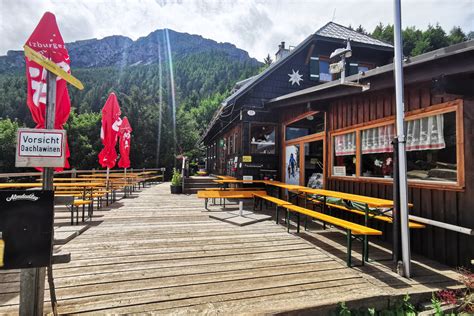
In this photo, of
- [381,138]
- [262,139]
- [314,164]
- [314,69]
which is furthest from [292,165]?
[314,69]

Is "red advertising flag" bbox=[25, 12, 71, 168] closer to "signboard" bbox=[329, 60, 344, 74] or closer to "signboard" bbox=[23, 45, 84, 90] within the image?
"signboard" bbox=[23, 45, 84, 90]

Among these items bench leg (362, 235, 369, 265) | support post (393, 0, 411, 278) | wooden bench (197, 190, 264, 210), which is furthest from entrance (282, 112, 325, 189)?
support post (393, 0, 411, 278)

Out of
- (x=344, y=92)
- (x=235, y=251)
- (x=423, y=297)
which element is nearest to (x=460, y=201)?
(x=423, y=297)

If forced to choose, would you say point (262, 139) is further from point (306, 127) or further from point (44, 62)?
point (44, 62)

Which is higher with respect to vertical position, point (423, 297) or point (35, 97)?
point (35, 97)

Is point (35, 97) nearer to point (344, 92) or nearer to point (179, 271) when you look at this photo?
point (179, 271)

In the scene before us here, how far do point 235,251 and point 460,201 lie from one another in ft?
10.3

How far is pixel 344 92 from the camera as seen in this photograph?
4812 mm

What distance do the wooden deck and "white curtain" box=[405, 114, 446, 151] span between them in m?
1.74

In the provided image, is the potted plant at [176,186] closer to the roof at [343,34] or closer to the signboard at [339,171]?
the signboard at [339,171]

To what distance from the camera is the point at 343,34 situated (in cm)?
942

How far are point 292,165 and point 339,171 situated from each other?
7.24 ft

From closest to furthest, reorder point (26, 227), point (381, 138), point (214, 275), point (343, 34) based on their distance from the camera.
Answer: point (26, 227) < point (214, 275) < point (381, 138) < point (343, 34)

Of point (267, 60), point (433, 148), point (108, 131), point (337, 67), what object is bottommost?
point (433, 148)
